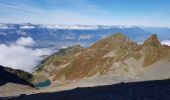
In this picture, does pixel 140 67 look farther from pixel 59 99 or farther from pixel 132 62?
pixel 59 99

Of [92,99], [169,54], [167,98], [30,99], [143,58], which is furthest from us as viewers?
[143,58]

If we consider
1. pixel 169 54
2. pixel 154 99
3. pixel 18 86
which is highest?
pixel 154 99

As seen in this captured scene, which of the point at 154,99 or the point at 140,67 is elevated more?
the point at 154,99

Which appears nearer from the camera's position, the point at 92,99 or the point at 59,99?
the point at 92,99

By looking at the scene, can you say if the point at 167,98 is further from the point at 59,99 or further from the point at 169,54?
the point at 169,54

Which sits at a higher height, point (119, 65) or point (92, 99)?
point (92, 99)

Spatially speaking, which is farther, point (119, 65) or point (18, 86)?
point (119, 65)

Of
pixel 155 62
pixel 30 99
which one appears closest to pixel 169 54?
pixel 155 62

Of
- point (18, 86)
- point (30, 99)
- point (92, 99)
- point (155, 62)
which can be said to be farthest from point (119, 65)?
point (92, 99)

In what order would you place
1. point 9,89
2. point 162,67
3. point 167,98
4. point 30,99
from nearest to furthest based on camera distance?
point 167,98 < point 30,99 < point 9,89 < point 162,67
